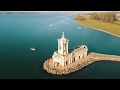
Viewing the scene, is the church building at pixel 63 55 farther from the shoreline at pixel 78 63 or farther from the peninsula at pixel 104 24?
the peninsula at pixel 104 24

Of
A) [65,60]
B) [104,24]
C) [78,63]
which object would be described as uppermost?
[65,60]

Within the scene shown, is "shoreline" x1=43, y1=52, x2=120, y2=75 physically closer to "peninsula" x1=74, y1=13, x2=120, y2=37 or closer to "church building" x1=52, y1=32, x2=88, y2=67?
"church building" x1=52, y1=32, x2=88, y2=67

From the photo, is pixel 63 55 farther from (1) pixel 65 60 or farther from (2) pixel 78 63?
(2) pixel 78 63

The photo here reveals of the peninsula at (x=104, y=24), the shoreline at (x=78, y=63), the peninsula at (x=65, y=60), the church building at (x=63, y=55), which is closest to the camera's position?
the shoreline at (x=78, y=63)

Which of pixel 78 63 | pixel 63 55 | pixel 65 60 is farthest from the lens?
pixel 78 63

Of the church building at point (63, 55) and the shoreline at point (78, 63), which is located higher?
the church building at point (63, 55)

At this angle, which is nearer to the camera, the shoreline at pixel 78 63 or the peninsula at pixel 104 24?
the shoreline at pixel 78 63

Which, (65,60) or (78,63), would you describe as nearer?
(65,60)

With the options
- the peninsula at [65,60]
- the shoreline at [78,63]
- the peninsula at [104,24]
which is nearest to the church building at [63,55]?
the peninsula at [65,60]

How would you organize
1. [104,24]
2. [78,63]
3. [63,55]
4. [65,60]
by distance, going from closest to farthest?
[65,60] < [63,55] < [78,63] < [104,24]

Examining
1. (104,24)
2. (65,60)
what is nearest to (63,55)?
(65,60)

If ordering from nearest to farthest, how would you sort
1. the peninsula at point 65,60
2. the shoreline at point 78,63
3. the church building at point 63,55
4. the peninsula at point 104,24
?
the shoreline at point 78,63
the peninsula at point 65,60
the church building at point 63,55
the peninsula at point 104,24
